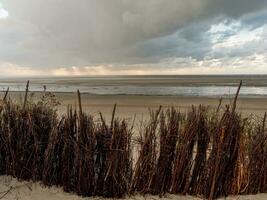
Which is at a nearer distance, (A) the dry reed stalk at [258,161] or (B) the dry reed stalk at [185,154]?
(B) the dry reed stalk at [185,154]

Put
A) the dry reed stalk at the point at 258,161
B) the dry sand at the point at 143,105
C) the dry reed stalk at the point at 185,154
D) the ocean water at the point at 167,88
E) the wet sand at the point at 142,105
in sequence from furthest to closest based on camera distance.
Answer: the ocean water at the point at 167,88, the dry sand at the point at 143,105, the wet sand at the point at 142,105, the dry reed stalk at the point at 258,161, the dry reed stalk at the point at 185,154

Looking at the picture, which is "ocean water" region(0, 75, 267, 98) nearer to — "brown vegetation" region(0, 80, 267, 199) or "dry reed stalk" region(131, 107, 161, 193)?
"brown vegetation" region(0, 80, 267, 199)

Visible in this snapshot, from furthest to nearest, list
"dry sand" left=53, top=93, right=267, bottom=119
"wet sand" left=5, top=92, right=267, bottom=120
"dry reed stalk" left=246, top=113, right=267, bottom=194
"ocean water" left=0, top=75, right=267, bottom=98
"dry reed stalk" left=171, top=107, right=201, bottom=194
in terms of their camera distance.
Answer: "ocean water" left=0, top=75, right=267, bottom=98
"dry sand" left=53, top=93, right=267, bottom=119
"wet sand" left=5, top=92, right=267, bottom=120
"dry reed stalk" left=246, top=113, right=267, bottom=194
"dry reed stalk" left=171, top=107, right=201, bottom=194

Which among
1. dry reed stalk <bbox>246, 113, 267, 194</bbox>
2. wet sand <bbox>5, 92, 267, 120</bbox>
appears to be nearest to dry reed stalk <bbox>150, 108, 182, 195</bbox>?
dry reed stalk <bbox>246, 113, 267, 194</bbox>

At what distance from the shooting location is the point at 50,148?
15.8ft

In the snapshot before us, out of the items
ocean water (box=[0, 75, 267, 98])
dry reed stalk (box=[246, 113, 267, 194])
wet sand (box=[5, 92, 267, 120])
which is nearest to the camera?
dry reed stalk (box=[246, 113, 267, 194])

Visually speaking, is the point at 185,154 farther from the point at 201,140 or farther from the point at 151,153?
the point at 151,153

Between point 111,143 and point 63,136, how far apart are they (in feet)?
2.39

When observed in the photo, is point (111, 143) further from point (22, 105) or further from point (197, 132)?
point (22, 105)

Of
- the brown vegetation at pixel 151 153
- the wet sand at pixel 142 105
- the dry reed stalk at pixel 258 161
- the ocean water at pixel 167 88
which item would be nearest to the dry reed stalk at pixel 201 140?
the brown vegetation at pixel 151 153

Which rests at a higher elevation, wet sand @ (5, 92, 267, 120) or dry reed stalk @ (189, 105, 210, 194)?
dry reed stalk @ (189, 105, 210, 194)

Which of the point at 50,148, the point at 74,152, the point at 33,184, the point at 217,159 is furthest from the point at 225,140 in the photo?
the point at 33,184

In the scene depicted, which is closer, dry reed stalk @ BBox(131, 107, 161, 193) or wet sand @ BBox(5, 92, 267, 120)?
dry reed stalk @ BBox(131, 107, 161, 193)

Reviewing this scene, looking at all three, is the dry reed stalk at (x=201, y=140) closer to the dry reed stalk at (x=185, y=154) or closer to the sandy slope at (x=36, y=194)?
the dry reed stalk at (x=185, y=154)
